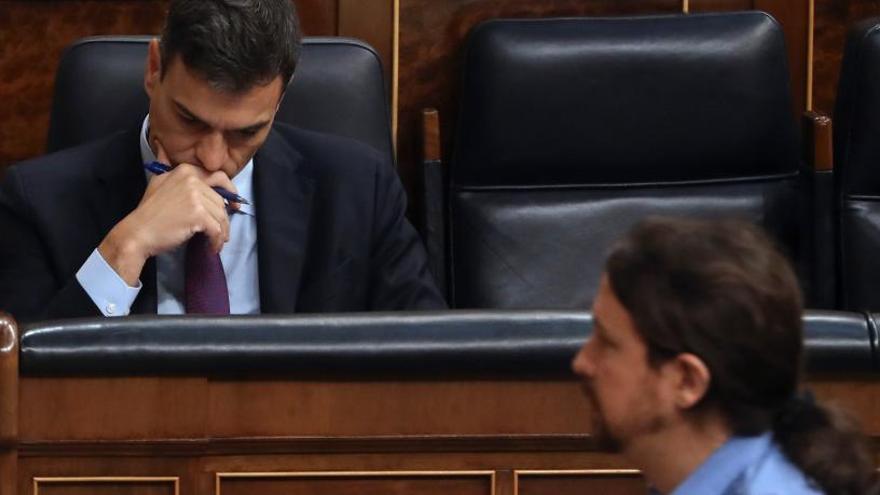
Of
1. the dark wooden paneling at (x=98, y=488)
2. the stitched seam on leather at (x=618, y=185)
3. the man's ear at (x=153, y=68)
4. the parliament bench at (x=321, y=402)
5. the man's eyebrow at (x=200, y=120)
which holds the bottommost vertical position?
the dark wooden paneling at (x=98, y=488)

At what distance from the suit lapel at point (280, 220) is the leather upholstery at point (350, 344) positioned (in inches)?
15.3

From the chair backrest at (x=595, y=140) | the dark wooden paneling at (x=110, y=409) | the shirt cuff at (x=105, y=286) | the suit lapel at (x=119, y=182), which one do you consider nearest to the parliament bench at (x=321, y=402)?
the dark wooden paneling at (x=110, y=409)

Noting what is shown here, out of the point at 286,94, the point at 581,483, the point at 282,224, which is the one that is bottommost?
the point at 581,483

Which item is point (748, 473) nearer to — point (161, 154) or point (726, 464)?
point (726, 464)

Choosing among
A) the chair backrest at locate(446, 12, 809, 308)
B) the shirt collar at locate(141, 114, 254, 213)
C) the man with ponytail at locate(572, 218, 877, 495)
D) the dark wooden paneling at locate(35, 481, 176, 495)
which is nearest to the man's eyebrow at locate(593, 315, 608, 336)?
the man with ponytail at locate(572, 218, 877, 495)

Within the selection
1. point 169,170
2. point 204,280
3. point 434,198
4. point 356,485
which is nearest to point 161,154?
point 169,170

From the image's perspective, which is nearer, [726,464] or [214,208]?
[726,464]

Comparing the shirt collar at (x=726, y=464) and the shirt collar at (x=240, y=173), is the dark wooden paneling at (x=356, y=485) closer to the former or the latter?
the shirt collar at (x=726, y=464)

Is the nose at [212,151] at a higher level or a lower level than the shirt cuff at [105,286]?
higher

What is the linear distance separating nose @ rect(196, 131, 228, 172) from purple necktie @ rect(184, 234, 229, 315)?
2.3 inches


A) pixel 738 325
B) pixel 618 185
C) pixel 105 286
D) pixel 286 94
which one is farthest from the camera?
pixel 618 185

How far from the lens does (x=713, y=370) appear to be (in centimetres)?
70

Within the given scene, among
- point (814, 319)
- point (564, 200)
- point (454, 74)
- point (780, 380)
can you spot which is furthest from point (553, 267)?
point (780, 380)

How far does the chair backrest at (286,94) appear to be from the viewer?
143cm
